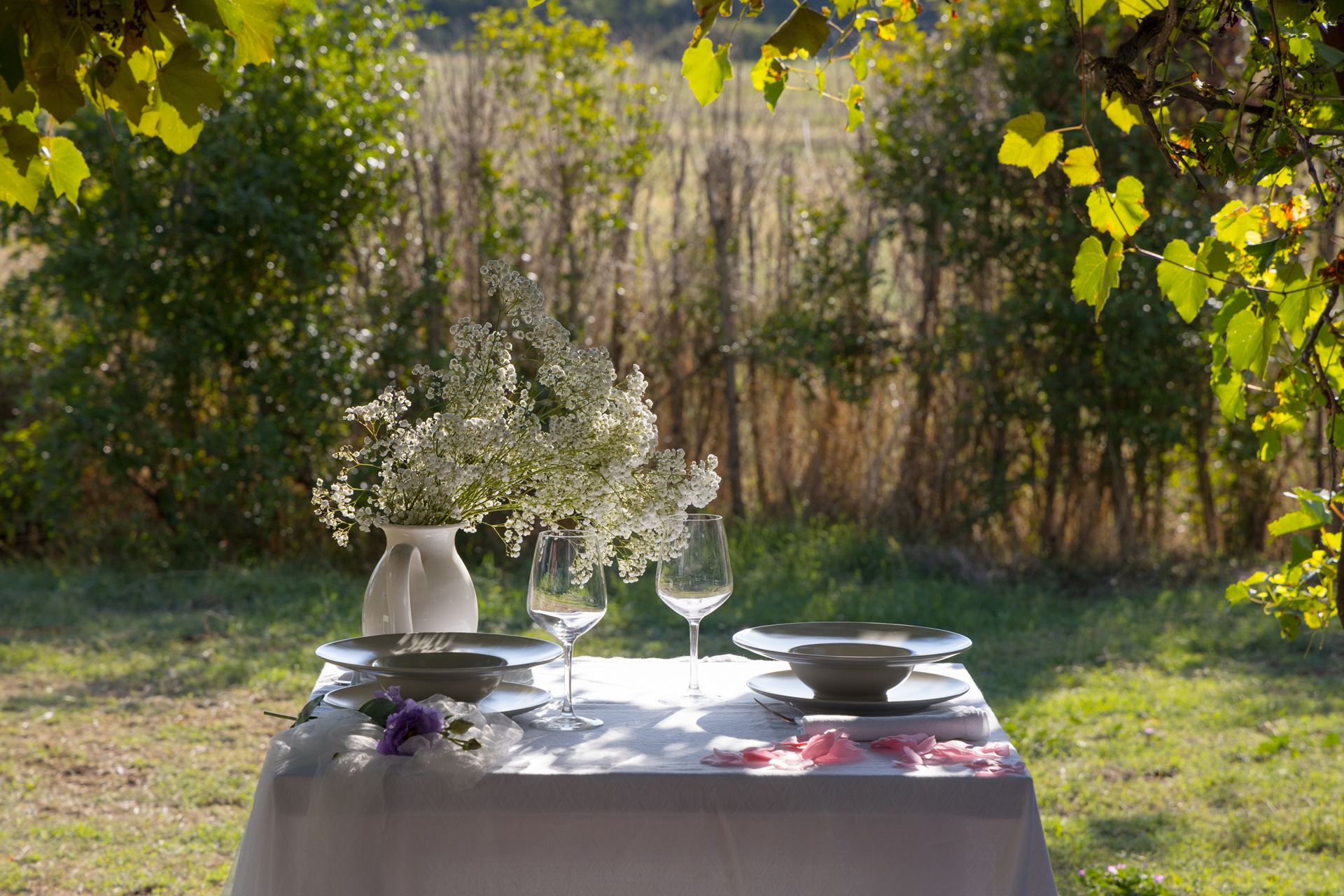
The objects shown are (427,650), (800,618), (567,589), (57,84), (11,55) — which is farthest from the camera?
(800,618)

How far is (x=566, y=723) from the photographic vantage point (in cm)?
162

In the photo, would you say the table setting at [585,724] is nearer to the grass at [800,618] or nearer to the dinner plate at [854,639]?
the dinner plate at [854,639]

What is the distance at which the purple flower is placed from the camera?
1.43 meters

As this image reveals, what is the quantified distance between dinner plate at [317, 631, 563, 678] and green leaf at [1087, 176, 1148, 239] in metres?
0.94

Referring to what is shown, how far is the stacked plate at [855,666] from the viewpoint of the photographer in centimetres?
164

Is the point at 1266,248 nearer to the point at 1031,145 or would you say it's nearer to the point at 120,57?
the point at 1031,145

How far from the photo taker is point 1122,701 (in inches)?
164

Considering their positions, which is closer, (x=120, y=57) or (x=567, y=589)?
(x=120, y=57)

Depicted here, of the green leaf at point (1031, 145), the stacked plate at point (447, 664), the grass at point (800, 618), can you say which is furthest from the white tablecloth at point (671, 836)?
the grass at point (800, 618)

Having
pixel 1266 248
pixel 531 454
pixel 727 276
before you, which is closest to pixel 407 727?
pixel 531 454

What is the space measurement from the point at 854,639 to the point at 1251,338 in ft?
2.27

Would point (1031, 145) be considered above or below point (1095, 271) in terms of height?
above

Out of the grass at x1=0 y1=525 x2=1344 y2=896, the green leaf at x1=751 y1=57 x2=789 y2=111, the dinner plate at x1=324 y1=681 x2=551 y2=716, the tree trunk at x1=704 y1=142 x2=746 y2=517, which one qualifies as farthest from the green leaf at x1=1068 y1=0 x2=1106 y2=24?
the tree trunk at x1=704 y1=142 x2=746 y2=517

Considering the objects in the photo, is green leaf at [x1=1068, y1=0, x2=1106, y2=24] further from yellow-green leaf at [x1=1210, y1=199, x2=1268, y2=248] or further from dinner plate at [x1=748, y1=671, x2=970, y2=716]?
dinner plate at [x1=748, y1=671, x2=970, y2=716]
